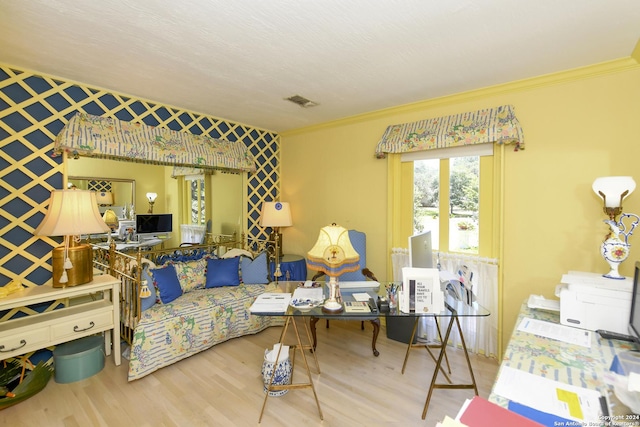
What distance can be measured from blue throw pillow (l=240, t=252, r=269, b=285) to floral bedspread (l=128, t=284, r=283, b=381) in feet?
0.34

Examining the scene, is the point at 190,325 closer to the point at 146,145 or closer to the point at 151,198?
the point at 151,198

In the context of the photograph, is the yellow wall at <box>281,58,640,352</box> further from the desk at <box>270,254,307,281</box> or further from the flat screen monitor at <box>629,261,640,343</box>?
the desk at <box>270,254,307,281</box>

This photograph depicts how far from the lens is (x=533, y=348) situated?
1.52 metres

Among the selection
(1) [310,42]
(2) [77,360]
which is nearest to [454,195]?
(1) [310,42]

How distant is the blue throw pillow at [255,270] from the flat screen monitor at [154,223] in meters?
0.92

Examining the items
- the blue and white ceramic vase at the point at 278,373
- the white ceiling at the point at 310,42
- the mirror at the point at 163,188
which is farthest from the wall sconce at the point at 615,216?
the mirror at the point at 163,188

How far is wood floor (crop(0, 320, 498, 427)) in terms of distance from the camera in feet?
6.53

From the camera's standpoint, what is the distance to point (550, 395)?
1.13m

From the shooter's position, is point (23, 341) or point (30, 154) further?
point (30, 154)

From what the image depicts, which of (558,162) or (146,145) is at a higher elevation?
(146,145)

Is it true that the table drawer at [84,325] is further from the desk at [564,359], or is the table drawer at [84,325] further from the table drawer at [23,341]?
the desk at [564,359]

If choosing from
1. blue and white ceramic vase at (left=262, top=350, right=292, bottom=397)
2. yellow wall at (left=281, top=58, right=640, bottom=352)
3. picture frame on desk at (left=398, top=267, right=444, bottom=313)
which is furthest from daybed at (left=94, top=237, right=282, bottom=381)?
yellow wall at (left=281, top=58, right=640, bottom=352)

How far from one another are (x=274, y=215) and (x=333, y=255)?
6.58ft

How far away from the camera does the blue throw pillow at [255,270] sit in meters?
3.50
